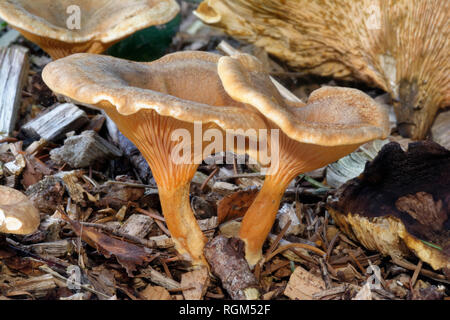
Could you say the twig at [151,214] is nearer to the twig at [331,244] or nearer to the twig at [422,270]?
the twig at [331,244]

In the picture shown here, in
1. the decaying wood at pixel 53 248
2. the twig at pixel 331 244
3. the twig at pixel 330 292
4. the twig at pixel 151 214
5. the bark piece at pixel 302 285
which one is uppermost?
the decaying wood at pixel 53 248

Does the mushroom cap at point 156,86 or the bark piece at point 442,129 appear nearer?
the mushroom cap at point 156,86

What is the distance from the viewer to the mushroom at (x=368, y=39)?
345 centimetres

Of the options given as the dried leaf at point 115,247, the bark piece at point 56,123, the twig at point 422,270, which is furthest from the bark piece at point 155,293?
the bark piece at point 56,123

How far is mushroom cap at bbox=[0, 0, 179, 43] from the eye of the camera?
10.8ft

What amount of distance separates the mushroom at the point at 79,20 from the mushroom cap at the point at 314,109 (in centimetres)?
133

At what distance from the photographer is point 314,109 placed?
2590mm

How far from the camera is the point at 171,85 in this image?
2605 millimetres

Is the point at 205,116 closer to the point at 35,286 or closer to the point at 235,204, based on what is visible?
the point at 235,204

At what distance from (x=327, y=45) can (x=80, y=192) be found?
2.56 m

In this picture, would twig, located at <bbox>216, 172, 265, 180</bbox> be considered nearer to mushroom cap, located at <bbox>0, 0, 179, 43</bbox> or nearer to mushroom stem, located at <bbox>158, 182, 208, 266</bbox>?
mushroom stem, located at <bbox>158, 182, 208, 266</bbox>

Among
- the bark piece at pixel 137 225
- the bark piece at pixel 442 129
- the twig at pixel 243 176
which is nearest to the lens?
the bark piece at pixel 137 225

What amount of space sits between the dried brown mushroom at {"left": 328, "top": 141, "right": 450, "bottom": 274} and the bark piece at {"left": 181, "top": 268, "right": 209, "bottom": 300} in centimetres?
98

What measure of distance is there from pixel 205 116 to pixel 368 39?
2.33m
